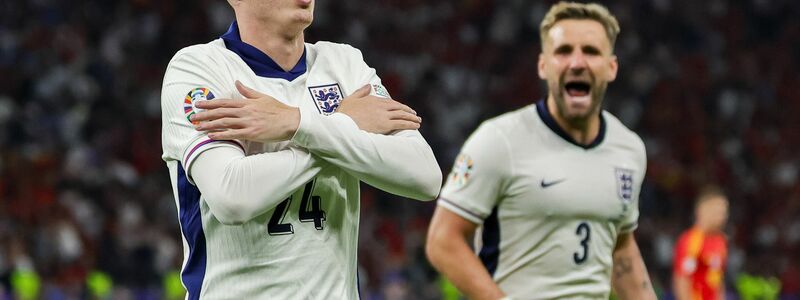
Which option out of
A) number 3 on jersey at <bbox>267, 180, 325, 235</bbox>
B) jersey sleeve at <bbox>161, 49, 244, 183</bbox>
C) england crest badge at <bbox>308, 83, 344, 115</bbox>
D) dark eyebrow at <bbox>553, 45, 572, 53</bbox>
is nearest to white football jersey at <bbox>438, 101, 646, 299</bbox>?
dark eyebrow at <bbox>553, 45, 572, 53</bbox>

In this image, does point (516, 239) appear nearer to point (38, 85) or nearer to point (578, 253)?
point (578, 253)

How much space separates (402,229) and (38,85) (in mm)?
4032

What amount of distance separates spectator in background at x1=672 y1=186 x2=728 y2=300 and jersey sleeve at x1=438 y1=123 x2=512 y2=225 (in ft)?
17.9

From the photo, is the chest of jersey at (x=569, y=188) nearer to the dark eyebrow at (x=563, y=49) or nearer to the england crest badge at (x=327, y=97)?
the dark eyebrow at (x=563, y=49)

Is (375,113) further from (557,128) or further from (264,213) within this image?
(557,128)

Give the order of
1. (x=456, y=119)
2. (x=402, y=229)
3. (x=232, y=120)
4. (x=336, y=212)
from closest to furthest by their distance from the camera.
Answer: (x=232, y=120), (x=336, y=212), (x=402, y=229), (x=456, y=119)

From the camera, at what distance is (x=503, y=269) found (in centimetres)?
448

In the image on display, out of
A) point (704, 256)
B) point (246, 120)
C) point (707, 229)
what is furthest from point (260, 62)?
point (707, 229)

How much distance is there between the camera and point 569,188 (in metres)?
4.48

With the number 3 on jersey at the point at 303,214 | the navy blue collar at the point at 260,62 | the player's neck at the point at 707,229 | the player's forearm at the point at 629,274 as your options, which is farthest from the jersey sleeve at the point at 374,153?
the player's neck at the point at 707,229

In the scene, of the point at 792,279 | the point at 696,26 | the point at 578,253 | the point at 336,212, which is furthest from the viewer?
the point at 696,26

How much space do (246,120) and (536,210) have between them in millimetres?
1824

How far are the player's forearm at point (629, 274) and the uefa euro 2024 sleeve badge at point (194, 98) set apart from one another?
89.3 inches

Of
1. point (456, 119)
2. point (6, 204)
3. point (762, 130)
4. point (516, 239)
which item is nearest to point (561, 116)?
point (516, 239)
